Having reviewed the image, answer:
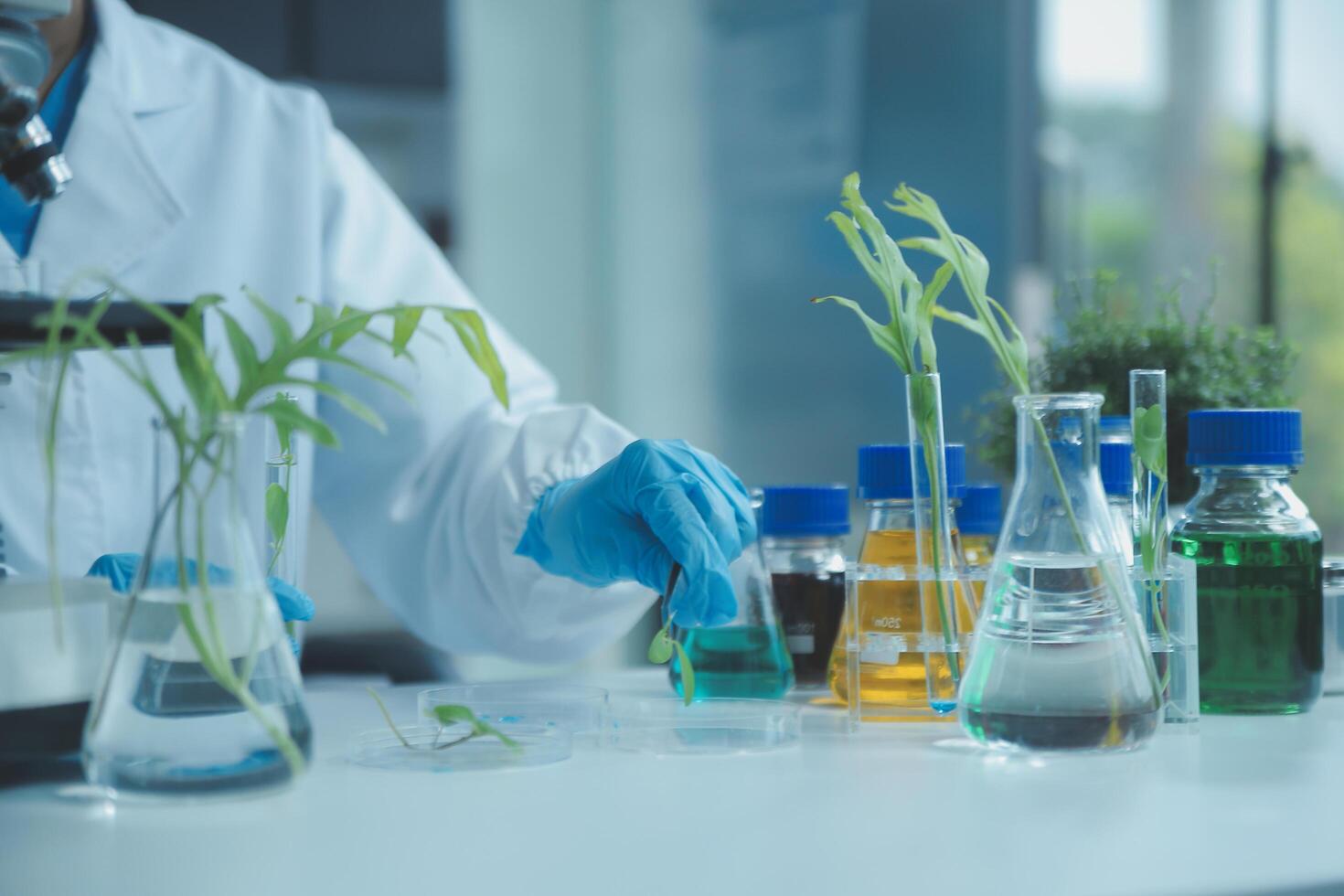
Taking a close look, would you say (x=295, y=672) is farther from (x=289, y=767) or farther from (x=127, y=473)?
(x=127, y=473)

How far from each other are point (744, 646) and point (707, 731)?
137 millimetres

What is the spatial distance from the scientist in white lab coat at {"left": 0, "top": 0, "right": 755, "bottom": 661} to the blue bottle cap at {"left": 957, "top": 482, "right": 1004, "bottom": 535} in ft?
0.94

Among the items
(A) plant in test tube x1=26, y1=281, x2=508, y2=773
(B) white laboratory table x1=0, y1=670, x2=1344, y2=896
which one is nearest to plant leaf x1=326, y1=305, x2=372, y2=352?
(A) plant in test tube x1=26, y1=281, x2=508, y2=773

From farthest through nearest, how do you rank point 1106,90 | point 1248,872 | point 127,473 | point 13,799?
point 1106,90 < point 127,473 < point 13,799 < point 1248,872

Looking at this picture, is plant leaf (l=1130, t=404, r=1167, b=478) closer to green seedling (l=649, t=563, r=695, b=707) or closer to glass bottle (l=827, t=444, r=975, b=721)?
glass bottle (l=827, t=444, r=975, b=721)

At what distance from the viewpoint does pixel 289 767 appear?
0.63 meters

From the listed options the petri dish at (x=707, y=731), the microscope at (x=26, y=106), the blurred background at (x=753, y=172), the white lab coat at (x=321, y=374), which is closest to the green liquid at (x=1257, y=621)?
the petri dish at (x=707, y=731)

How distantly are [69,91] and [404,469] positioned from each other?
1.84 feet

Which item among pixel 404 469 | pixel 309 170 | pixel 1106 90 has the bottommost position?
pixel 404 469

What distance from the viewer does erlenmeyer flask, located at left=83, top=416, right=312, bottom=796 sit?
578 millimetres

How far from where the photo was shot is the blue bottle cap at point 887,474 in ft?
2.89

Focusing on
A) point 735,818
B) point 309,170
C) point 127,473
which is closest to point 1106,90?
point 309,170

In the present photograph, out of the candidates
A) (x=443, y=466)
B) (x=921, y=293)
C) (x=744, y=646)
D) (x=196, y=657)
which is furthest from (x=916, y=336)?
(x=443, y=466)

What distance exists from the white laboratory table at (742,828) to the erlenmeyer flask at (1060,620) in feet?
0.10
